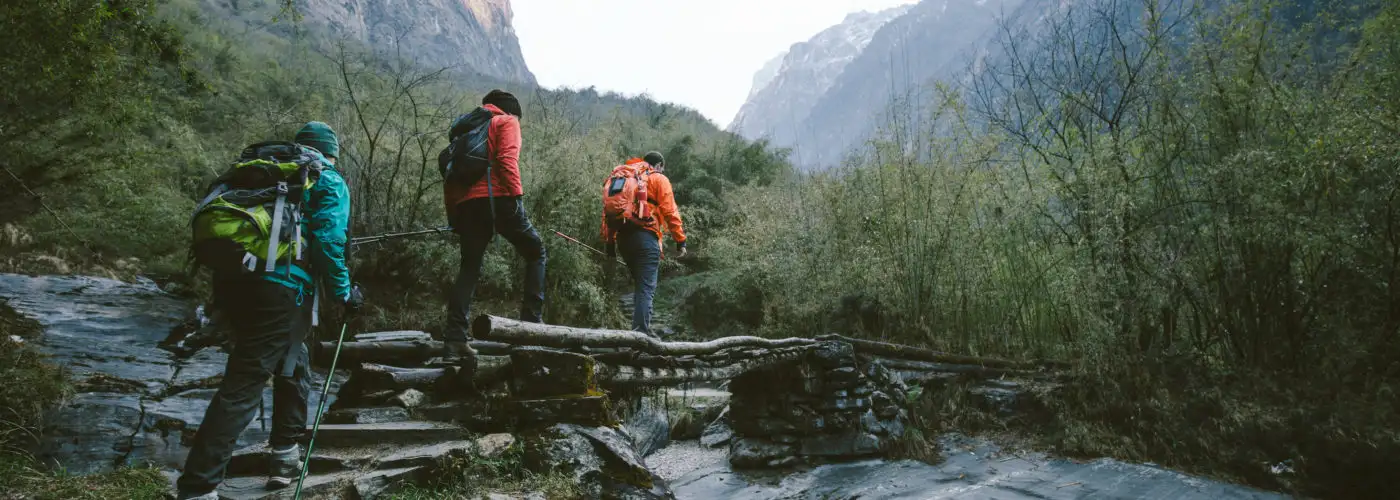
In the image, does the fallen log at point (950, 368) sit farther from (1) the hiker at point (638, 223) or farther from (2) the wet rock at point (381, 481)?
(2) the wet rock at point (381, 481)

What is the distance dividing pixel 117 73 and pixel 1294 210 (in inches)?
379

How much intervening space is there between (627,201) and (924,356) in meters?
4.09

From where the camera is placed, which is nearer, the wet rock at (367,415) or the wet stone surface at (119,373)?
the wet rock at (367,415)

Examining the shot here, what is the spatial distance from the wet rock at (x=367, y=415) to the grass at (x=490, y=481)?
2.31ft

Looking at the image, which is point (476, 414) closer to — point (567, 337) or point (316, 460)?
point (567, 337)

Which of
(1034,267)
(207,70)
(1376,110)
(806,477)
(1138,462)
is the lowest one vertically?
(806,477)

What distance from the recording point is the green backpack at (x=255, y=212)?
255cm

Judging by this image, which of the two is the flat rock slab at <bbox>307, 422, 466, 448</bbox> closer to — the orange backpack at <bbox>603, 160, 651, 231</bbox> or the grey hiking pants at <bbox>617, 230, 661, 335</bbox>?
the grey hiking pants at <bbox>617, 230, 661, 335</bbox>

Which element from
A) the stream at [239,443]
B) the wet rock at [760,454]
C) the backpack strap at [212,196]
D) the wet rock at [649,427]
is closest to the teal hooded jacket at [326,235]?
the backpack strap at [212,196]

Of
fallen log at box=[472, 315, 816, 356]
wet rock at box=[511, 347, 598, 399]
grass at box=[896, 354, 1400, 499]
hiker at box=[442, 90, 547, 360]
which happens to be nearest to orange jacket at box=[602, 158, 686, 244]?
fallen log at box=[472, 315, 816, 356]

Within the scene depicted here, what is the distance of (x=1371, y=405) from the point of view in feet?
16.2

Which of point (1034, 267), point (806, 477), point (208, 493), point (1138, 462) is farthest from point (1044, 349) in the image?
point (208, 493)

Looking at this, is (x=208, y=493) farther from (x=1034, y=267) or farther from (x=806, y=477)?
(x=1034, y=267)

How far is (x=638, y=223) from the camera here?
546cm
